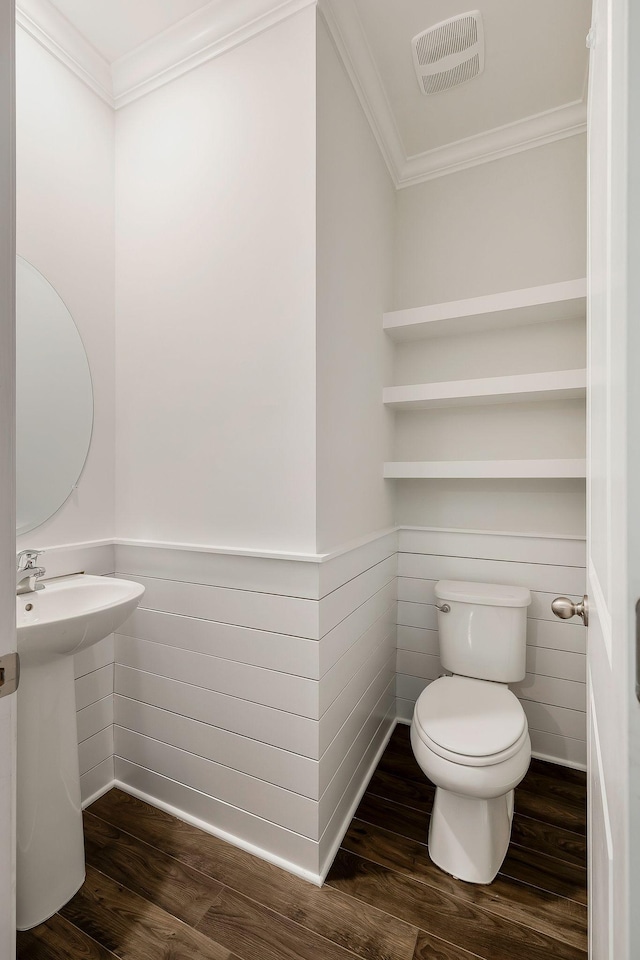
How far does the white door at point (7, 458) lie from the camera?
644 millimetres

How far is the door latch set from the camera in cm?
65

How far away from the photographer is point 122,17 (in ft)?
4.96

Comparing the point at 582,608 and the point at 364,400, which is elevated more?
the point at 364,400

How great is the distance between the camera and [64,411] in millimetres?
1605

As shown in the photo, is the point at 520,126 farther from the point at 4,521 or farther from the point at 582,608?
the point at 4,521

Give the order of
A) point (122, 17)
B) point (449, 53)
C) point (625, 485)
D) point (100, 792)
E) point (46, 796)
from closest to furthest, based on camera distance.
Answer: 1. point (625, 485)
2. point (46, 796)
3. point (122, 17)
4. point (449, 53)
5. point (100, 792)

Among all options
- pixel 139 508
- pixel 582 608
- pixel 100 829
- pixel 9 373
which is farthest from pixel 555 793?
pixel 9 373

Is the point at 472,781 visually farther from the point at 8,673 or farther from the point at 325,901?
the point at 8,673

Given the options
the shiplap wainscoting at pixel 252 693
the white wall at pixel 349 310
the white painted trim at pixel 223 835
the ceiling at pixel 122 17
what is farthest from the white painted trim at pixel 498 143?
the white painted trim at pixel 223 835

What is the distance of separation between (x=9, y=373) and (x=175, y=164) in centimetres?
137

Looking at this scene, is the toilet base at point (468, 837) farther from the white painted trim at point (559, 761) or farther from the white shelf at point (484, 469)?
the white shelf at point (484, 469)

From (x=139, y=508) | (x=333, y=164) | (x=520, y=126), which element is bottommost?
(x=139, y=508)

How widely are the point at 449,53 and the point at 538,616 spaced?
2156 millimetres

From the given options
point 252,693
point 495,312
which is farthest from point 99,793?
point 495,312
